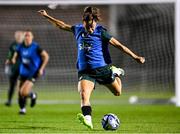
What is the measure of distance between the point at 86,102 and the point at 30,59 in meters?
6.81

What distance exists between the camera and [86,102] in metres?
12.6

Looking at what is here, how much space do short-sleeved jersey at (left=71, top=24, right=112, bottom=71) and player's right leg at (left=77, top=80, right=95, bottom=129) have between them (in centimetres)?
36

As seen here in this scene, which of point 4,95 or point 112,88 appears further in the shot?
point 4,95

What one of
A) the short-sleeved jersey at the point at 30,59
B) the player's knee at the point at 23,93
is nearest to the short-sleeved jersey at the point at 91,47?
the player's knee at the point at 23,93

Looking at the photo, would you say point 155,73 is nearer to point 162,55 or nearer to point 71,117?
point 162,55

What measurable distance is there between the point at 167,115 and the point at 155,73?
10048 mm

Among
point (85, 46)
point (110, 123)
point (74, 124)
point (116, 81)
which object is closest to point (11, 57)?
point (74, 124)

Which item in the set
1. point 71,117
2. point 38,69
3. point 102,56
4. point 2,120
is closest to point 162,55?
point 38,69

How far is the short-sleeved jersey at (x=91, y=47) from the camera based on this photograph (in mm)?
13055

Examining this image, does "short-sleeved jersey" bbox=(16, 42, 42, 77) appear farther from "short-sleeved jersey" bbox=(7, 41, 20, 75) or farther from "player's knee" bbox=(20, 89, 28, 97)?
"short-sleeved jersey" bbox=(7, 41, 20, 75)

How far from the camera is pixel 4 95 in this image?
30.8m

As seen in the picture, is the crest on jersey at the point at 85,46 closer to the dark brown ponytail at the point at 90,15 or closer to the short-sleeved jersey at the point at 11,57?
the dark brown ponytail at the point at 90,15

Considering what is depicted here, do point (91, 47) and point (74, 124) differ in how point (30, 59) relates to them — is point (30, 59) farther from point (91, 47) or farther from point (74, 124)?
point (91, 47)

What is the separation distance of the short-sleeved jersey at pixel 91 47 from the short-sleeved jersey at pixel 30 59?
236 inches
